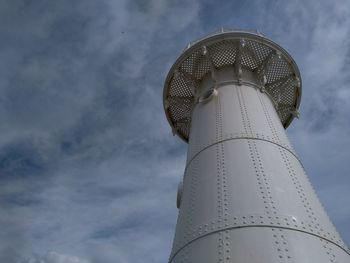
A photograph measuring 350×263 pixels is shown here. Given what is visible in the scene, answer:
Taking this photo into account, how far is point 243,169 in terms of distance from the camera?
7.19m

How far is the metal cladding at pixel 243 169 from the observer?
222 inches

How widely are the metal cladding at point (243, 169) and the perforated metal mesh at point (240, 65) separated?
4 cm

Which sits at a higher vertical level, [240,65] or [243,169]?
[240,65]

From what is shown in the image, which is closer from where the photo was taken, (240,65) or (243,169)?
(243,169)

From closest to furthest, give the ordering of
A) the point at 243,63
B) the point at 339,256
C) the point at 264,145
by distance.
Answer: the point at 339,256 → the point at 264,145 → the point at 243,63

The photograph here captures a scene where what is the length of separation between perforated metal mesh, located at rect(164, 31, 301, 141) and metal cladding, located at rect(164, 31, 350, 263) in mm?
36

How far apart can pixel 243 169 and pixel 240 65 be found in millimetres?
5094

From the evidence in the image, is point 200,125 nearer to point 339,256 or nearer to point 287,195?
point 287,195

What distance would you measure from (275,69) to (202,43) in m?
2.90

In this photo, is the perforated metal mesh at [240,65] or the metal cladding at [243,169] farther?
the perforated metal mesh at [240,65]

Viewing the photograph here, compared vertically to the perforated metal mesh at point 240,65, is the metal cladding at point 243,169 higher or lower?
lower

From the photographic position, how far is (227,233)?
5832 mm

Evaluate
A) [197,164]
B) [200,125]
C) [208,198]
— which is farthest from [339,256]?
[200,125]

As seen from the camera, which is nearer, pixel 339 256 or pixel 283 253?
pixel 283 253
